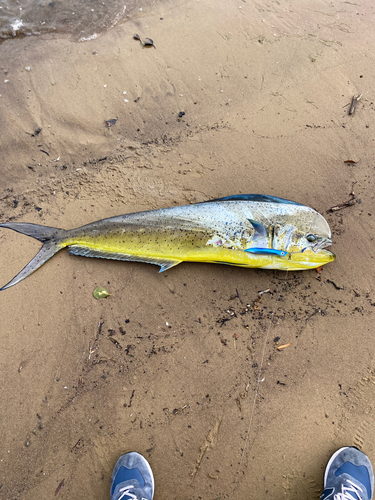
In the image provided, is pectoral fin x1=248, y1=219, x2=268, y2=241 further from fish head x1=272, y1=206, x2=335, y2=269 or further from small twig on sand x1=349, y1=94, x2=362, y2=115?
small twig on sand x1=349, y1=94, x2=362, y2=115

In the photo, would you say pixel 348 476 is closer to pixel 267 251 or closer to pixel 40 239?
pixel 267 251

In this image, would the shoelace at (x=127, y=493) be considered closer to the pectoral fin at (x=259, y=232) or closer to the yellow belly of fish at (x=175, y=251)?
the yellow belly of fish at (x=175, y=251)

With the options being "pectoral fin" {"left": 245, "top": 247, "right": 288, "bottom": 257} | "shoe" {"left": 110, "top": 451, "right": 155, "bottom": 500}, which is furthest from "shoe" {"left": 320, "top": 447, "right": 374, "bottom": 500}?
"pectoral fin" {"left": 245, "top": 247, "right": 288, "bottom": 257}

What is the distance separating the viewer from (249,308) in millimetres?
2523

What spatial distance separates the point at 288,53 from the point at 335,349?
3.40 meters

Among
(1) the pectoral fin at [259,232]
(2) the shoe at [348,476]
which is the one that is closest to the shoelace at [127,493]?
(2) the shoe at [348,476]

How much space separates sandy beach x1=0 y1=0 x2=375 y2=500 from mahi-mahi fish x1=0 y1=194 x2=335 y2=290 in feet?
0.55

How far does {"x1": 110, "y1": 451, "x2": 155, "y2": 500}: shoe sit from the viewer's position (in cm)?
215

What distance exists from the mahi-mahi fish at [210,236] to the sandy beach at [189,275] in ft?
0.55

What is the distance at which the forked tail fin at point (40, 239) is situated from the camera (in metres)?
2.59

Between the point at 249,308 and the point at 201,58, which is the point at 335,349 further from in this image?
the point at 201,58

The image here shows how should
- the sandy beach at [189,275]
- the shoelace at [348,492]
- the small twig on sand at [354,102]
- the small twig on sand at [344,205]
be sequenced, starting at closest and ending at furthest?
the shoelace at [348,492], the sandy beach at [189,275], the small twig on sand at [344,205], the small twig on sand at [354,102]

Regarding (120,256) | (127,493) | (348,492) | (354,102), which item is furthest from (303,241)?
(127,493)

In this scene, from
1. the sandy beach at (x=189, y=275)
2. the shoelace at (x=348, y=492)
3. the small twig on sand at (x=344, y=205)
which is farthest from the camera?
the small twig on sand at (x=344, y=205)
